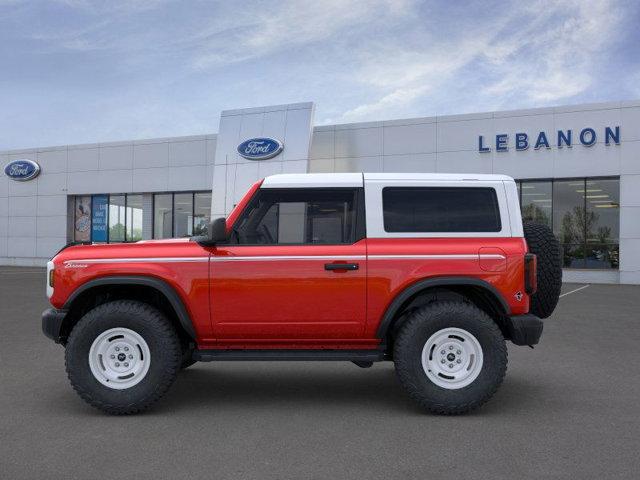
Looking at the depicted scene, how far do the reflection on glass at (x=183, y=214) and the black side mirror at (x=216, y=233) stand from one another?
79.3 ft

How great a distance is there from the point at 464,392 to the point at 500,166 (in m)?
19.5

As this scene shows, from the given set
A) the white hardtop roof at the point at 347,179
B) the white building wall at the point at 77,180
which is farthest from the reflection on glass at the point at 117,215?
the white hardtop roof at the point at 347,179

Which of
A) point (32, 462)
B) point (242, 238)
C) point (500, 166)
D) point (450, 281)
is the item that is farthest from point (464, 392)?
point (500, 166)

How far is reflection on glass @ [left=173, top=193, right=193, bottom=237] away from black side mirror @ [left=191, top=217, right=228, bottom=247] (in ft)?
79.3

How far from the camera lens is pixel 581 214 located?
22.4m

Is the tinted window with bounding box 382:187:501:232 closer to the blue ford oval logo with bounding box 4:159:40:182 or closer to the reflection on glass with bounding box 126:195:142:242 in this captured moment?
the reflection on glass with bounding box 126:195:142:242

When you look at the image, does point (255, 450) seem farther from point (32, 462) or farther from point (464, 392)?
point (464, 392)

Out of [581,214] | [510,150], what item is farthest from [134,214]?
[581,214]

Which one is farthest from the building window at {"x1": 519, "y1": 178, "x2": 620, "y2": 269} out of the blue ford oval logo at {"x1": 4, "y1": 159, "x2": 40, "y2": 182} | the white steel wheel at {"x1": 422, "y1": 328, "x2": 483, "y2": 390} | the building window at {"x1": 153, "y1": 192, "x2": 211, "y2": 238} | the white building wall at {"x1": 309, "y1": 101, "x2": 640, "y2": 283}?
the blue ford oval logo at {"x1": 4, "y1": 159, "x2": 40, "y2": 182}

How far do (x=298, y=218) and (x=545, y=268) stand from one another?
2.18 meters

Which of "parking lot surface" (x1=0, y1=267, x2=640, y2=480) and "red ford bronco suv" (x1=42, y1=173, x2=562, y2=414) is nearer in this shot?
"parking lot surface" (x1=0, y1=267, x2=640, y2=480)

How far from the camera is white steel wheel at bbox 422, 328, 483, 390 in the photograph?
16.4 ft

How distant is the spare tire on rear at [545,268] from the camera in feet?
17.6

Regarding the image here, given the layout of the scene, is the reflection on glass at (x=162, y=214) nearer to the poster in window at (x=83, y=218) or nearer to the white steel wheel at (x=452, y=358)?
the poster in window at (x=83, y=218)
